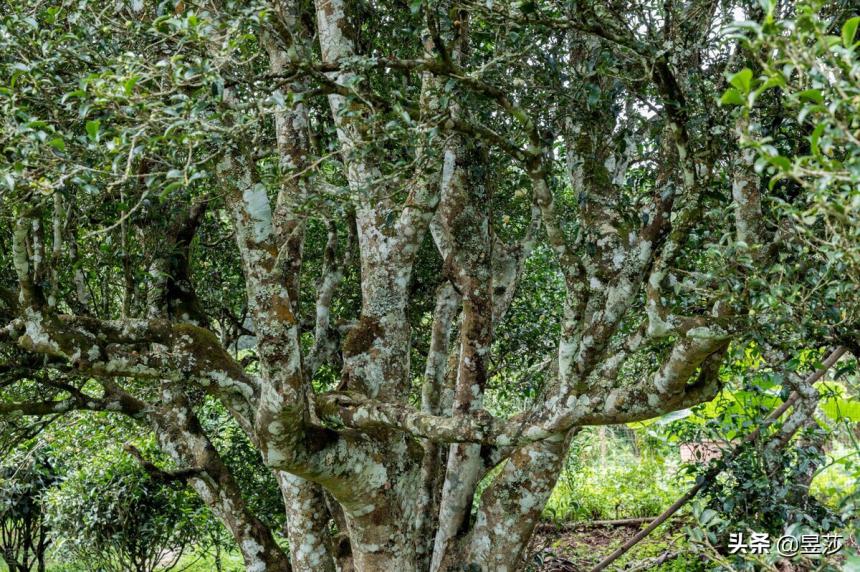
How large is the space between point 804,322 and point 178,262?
13.1ft

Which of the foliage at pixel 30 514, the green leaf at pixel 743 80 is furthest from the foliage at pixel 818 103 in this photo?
the foliage at pixel 30 514

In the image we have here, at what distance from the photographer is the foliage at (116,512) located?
22.2ft

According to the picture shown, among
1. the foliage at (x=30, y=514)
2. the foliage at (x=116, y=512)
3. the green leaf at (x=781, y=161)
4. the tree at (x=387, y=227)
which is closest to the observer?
the green leaf at (x=781, y=161)

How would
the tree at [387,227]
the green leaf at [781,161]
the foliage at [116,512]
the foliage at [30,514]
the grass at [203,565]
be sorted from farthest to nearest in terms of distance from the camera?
the grass at [203,565], the foliage at [30,514], the foliage at [116,512], the tree at [387,227], the green leaf at [781,161]

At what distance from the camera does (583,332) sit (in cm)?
341

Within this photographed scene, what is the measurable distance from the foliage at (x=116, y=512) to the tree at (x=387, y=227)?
7.28 feet

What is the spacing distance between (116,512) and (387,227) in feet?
16.5

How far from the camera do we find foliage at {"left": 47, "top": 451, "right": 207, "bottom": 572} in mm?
6777

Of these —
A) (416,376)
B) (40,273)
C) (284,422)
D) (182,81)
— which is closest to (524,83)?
(182,81)

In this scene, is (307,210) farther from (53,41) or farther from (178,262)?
(178,262)

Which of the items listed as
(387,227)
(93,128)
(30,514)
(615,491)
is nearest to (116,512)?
(30,514)

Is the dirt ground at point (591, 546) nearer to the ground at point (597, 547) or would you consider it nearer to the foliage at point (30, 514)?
the ground at point (597, 547)

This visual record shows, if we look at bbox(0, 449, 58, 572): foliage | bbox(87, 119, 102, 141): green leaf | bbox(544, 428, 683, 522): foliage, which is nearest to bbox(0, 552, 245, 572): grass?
bbox(0, 449, 58, 572): foliage

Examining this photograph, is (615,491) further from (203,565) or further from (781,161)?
(781,161)
